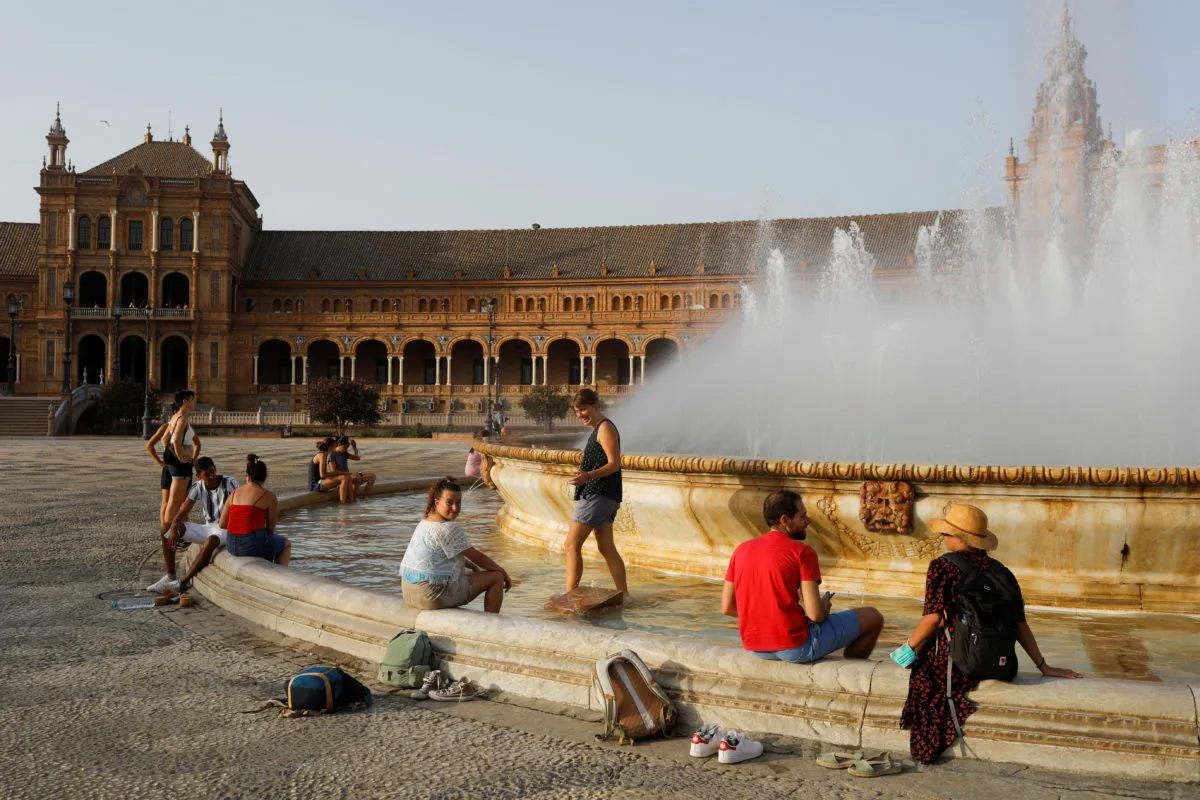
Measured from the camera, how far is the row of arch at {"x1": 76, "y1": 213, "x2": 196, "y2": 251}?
2447 inches

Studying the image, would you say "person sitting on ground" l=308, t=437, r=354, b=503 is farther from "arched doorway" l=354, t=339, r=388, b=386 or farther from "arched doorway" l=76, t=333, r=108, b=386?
"arched doorway" l=76, t=333, r=108, b=386

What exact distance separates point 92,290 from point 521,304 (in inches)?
1044

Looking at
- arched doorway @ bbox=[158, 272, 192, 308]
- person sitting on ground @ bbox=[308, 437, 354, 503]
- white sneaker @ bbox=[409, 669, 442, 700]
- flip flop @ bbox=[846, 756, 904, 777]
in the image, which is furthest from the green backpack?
arched doorway @ bbox=[158, 272, 192, 308]

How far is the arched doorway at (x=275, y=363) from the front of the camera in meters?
66.1

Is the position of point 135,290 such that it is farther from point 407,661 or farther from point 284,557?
point 407,661

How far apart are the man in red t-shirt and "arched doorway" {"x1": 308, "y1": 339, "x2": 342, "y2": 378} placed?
64795 millimetres

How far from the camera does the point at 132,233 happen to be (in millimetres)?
62656

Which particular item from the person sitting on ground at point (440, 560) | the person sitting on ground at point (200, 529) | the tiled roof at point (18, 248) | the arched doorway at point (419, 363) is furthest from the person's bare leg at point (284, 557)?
the tiled roof at point (18, 248)

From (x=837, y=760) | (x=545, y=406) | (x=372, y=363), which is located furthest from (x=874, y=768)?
(x=372, y=363)

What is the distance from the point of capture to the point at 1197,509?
19.1 ft

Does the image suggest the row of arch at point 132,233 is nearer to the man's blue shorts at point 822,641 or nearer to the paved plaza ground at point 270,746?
the paved plaza ground at point 270,746

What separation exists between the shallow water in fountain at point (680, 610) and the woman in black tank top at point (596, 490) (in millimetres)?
364

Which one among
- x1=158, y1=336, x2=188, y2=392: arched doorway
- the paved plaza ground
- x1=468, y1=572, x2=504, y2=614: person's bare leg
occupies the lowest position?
the paved plaza ground

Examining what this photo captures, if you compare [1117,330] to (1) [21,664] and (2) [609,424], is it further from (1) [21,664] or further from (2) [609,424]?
(1) [21,664]
